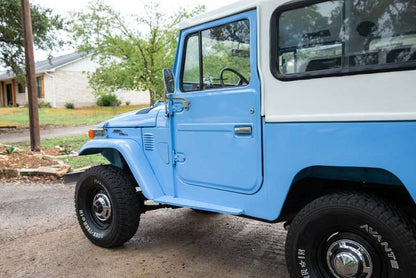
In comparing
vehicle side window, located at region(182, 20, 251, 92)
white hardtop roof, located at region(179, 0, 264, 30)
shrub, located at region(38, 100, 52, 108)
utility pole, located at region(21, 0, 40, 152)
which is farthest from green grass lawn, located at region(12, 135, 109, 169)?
shrub, located at region(38, 100, 52, 108)

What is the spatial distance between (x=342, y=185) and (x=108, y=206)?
2312 mm

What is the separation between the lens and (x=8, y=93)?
120ft

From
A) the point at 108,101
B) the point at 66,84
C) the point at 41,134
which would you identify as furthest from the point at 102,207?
the point at 66,84

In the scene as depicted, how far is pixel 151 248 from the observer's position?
3928 mm

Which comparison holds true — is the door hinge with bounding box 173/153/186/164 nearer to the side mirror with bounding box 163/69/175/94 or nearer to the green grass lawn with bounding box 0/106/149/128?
the side mirror with bounding box 163/69/175/94

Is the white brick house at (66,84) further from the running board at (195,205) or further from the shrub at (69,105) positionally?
the running board at (195,205)

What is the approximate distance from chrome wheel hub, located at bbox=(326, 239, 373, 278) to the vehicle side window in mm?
1342

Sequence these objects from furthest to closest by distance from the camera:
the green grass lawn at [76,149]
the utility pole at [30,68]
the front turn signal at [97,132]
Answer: the utility pole at [30,68] < the green grass lawn at [76,149] < the front turn signal at [97,132]

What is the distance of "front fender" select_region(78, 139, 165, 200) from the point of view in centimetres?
359

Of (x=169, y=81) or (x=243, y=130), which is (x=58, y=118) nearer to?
(x=169, y=81)

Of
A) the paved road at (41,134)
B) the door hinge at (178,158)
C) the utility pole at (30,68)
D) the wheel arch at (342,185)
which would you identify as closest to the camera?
the wheel arch at (342,185)

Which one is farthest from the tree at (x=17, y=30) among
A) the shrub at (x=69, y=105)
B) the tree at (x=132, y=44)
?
the shrub at (x=69, y=105)

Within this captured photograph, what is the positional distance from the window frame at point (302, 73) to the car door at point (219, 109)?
0.16m

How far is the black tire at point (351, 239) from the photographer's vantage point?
2268mm
